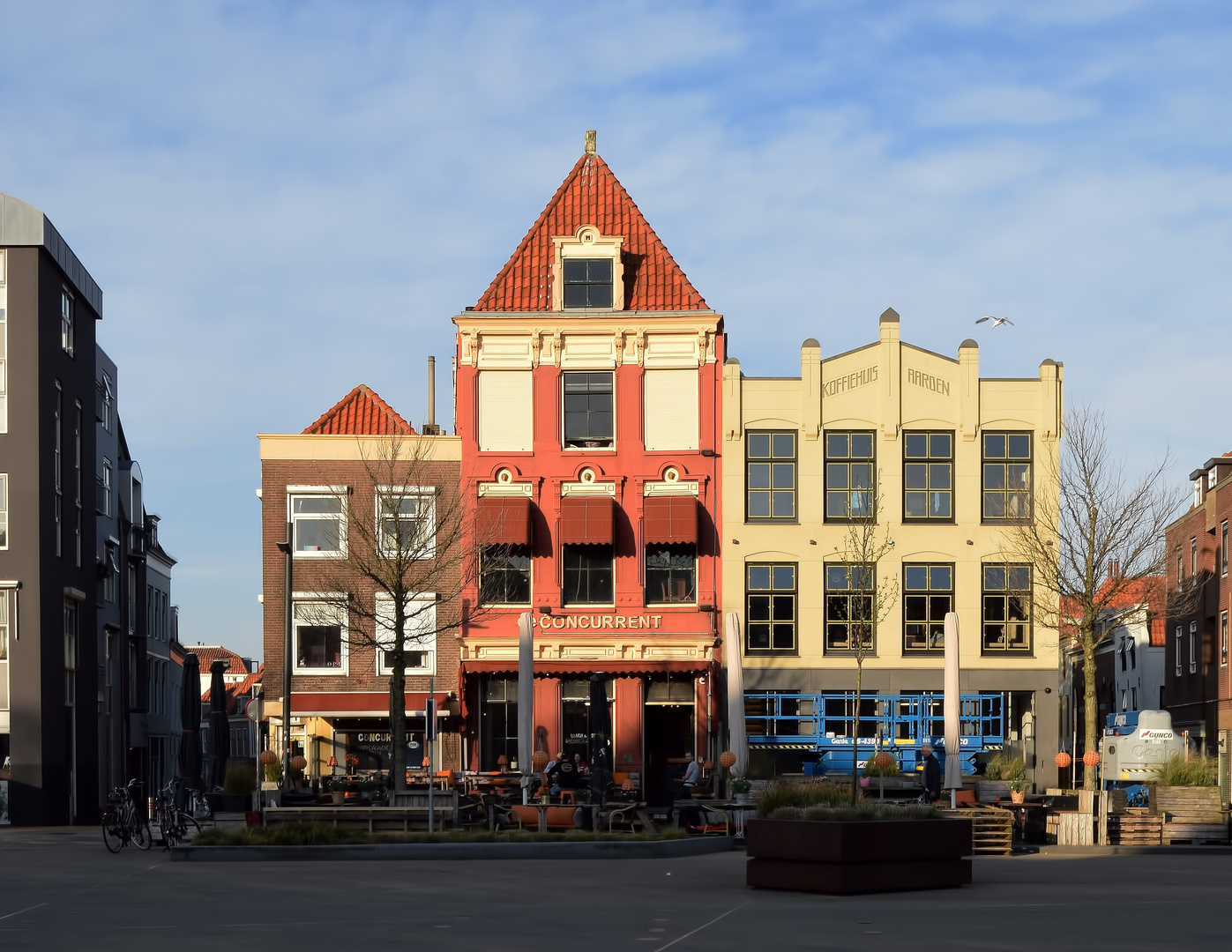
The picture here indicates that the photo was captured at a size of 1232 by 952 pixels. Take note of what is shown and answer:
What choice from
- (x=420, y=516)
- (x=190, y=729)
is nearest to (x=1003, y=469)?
(x=420, y=516)

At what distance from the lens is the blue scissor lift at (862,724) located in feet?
155

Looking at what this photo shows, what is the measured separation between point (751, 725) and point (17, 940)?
3392 cm

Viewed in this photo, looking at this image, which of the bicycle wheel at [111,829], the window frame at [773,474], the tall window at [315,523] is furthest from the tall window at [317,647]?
the bicycle wheel at [111,829]

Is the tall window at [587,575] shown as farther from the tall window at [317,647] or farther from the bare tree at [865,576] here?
the tall window at [317,647]

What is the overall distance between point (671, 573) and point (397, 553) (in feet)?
33.2

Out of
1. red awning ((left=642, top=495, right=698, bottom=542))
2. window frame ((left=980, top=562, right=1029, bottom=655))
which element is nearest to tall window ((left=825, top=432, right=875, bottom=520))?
red awning ((left=642, top=495, right=698, bottom=542))

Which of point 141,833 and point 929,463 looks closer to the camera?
point 141,833

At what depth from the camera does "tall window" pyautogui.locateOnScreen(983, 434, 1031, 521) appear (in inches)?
1901

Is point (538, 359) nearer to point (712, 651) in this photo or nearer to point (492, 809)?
point (712, 651)

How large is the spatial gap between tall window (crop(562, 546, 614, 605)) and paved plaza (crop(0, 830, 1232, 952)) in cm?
2284

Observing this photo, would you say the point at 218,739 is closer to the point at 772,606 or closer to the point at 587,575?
the point at 587,575

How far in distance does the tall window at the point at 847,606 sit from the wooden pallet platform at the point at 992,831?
20.2 meters

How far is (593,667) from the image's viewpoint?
154 feet

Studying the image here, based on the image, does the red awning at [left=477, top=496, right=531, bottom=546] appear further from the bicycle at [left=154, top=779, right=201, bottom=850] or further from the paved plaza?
the paved plaza
